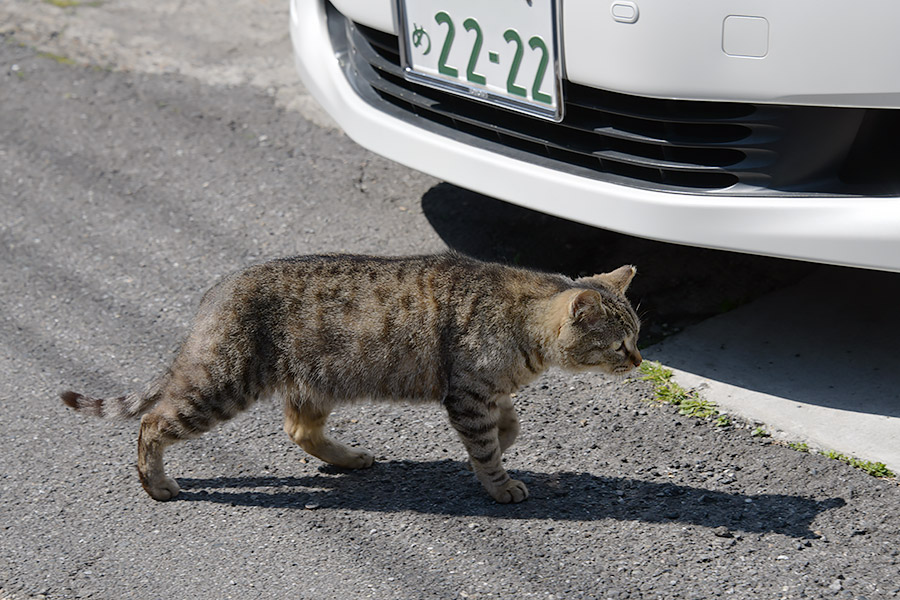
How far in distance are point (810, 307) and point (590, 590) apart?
204cm

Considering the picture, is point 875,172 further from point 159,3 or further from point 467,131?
point 159,3

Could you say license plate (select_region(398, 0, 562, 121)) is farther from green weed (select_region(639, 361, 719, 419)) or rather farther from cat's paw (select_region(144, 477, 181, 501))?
cat's paw (select_region(144, 477, 181, 501))

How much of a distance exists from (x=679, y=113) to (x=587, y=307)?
2.61 feet

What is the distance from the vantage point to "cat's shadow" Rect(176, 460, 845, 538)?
11.1 ft

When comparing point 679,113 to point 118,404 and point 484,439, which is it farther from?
point 118,404

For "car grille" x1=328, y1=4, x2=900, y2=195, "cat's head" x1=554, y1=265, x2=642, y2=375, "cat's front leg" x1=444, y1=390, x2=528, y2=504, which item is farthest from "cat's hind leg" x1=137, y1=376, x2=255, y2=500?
"car grille" x1=328, y1=4, x2=900, y2=195

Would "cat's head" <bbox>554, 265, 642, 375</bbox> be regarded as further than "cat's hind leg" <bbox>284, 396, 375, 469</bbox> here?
No

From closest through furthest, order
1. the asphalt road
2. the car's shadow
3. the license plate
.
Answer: the asphalt road
the license plate
the car's shadow

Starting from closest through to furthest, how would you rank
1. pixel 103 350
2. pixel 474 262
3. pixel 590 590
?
pixel 590 590, pixel 474 262, pixel 103 350

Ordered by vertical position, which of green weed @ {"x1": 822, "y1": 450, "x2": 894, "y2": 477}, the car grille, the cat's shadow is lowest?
the cat's shadow

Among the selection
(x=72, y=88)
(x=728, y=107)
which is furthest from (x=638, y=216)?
(x=72, y=88)

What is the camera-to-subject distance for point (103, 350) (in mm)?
4547

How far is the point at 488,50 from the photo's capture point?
406cm

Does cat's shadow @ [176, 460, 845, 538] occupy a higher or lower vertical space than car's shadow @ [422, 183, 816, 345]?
lower
